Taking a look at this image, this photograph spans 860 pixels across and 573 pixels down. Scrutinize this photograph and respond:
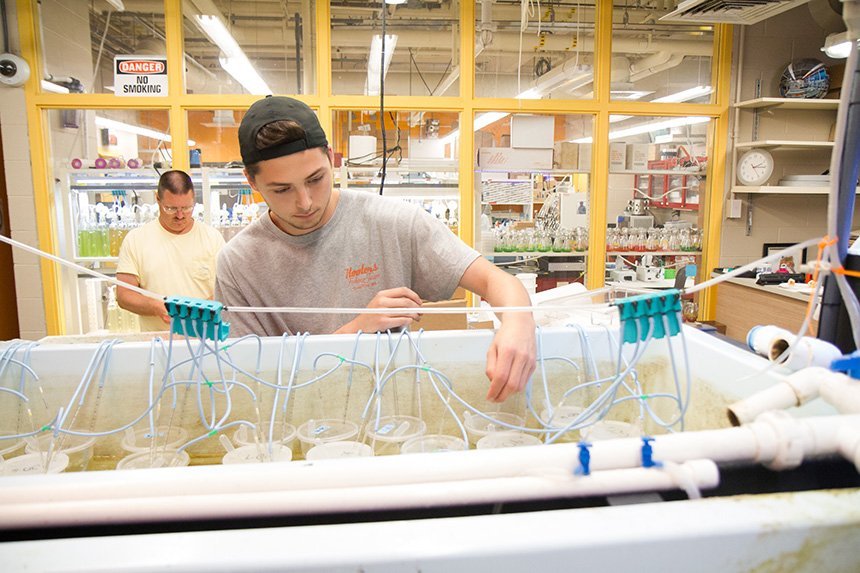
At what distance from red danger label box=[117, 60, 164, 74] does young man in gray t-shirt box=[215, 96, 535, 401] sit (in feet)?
11.8

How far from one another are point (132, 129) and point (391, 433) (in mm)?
5505

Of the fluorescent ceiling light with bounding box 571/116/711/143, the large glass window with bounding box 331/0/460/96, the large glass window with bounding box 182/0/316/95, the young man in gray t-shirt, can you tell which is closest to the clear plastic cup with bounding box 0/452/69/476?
the young man in gray t-shirt

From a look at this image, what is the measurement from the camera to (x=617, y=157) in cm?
498

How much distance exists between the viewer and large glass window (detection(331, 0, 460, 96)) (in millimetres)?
5012

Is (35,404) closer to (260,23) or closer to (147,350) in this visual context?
(147,350)

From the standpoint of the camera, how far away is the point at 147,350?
3.67 feet

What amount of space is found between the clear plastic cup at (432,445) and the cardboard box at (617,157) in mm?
4446

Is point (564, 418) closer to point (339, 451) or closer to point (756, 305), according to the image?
point (339, 451)

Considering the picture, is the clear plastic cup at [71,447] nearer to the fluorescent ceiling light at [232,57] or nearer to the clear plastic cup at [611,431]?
the clear plastic cup at [611,431]

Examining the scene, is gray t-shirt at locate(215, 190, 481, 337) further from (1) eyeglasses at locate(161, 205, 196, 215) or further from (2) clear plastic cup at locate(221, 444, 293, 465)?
(1) eyeglasses at locate(161, 205, 196, 215)

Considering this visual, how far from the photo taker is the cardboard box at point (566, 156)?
16.1ft

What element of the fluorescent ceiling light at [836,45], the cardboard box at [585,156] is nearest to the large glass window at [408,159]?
the cardboard box at [585,156]

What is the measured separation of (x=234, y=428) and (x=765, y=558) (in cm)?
93

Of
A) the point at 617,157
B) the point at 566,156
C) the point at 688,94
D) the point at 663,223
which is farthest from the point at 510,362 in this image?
the point at 688,94
